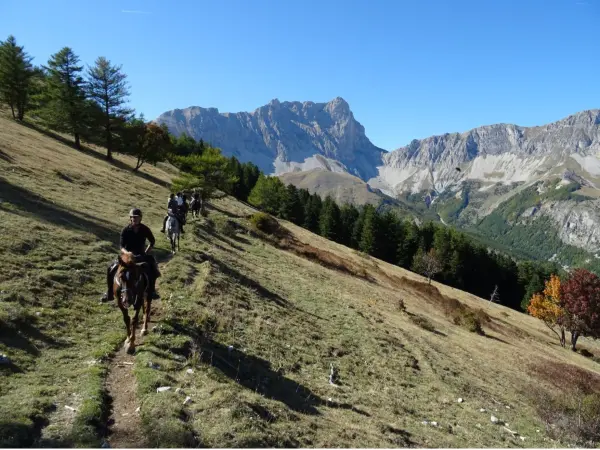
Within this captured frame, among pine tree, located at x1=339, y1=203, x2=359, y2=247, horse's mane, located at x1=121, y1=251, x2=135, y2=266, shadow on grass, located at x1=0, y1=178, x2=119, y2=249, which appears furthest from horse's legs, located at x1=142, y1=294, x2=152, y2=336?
Answer: pine tree, located at x1=339, y1=203, x2=359, y2=247

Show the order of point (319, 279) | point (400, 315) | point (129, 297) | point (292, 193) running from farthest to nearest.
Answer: point (292, 193) → point (319, 279) → point (400, 315) → point (129, 297)

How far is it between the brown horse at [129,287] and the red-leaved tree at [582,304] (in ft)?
179

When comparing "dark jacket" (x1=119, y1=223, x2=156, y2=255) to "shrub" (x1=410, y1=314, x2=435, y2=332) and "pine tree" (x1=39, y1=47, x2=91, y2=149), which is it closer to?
"shrub" (x1=410, y1=314, x2=435, y2=332)

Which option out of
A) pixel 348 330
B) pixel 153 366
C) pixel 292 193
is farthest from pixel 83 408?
pixel 292 193

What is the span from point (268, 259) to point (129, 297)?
22783 mm

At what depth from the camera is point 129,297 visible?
1125 cm

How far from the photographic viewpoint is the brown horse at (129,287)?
37.0 feet

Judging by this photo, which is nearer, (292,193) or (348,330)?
(348,330)

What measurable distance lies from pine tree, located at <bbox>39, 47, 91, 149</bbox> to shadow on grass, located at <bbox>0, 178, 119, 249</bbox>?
37377mm

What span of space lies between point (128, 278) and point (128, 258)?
59 cm

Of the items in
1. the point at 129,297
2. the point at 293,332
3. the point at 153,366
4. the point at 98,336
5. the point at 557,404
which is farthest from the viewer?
the point at 557,404

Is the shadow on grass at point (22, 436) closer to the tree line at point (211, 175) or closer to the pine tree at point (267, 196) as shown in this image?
the tree line at point (211, 175)

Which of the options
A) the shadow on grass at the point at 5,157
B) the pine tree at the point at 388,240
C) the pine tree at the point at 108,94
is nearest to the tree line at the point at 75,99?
the pine tree at the point at 108,94

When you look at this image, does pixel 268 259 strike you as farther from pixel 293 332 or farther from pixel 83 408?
pixel 83 408
